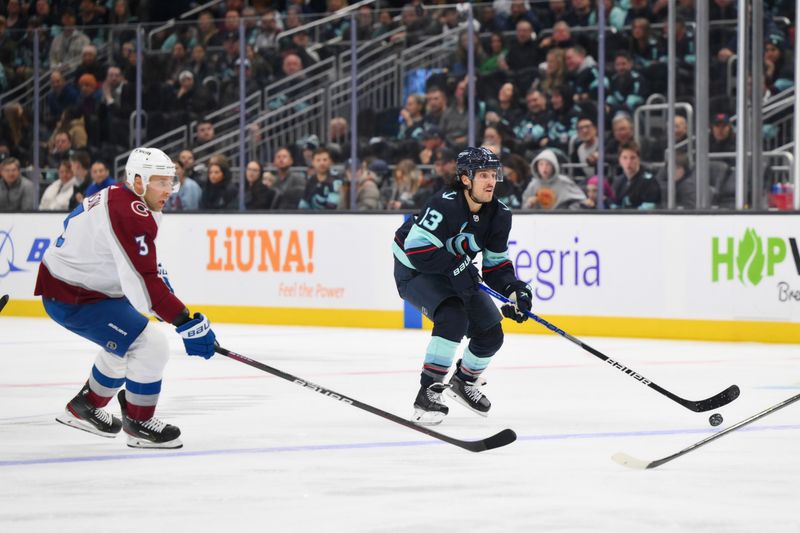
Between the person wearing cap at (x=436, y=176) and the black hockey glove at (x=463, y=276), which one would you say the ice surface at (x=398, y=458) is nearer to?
the black hockey glove at (x=463, y=276)

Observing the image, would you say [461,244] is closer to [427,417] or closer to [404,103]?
[427,417]

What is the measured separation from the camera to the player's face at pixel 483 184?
19.4 feet

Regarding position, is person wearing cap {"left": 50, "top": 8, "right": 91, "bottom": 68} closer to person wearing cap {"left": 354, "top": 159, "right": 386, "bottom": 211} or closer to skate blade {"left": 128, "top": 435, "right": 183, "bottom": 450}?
person wearing cap {"left": 354, "top": 159, "right": 386, "bottom": 211}

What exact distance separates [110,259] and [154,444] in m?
0.69

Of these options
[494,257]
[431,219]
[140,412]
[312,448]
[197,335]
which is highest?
[431,219]

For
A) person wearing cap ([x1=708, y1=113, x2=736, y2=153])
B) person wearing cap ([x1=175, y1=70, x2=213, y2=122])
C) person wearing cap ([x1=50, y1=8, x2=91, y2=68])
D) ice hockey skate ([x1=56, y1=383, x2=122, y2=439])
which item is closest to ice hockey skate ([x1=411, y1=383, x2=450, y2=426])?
ice hockey skate ([x1=56, y1=383, x2=122, y2=439])

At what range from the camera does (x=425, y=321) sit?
1098cm

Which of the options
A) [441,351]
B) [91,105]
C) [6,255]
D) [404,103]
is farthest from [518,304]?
[91,105]

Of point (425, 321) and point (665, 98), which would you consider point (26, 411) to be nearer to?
point (425, 321)

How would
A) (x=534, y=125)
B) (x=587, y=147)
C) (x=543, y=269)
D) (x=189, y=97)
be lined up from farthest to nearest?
(x=189, y=97) < (x=534, y=125) < (x=587, y=147) < (x=543, y=269)

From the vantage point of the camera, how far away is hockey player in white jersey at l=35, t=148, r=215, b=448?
496 centimetres

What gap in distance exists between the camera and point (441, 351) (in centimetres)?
594

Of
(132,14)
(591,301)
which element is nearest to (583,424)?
(591,301)

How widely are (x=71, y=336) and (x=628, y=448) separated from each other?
611 centimetres
